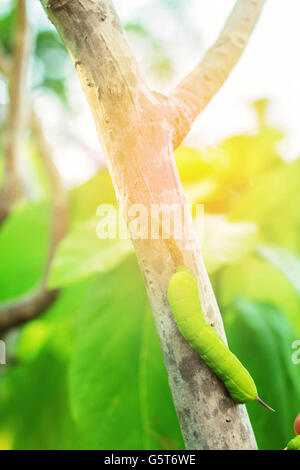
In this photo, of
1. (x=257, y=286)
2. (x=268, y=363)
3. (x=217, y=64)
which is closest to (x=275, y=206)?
(x=257, y=286)

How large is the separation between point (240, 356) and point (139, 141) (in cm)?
24

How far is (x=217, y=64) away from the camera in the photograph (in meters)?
0.23

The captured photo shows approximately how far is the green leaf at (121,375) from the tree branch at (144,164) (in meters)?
0.17

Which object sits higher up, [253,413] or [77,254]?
[77,254]

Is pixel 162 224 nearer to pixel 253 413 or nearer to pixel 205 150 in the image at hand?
pixel 253 413

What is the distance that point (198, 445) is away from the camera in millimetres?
190

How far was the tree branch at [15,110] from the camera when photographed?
523 mm

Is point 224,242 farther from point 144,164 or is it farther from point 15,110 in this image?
point 15,110

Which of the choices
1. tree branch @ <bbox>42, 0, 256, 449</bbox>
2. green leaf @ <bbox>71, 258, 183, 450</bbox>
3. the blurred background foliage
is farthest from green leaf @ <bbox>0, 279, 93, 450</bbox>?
tree branch @ <bbox>42, 0, 256, 449</bbox>

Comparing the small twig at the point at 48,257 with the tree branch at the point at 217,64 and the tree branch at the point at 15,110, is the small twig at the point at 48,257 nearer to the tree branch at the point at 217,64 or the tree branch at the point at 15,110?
the tree branch at the point at 15,110

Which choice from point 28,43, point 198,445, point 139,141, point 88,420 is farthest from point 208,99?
point 28,43

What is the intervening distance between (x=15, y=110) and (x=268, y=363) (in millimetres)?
427

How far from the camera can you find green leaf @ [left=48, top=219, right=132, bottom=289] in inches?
13.5

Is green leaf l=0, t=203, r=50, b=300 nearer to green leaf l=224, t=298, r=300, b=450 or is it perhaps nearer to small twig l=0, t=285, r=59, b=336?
small twig l=0, t=285, r=59, b=336
